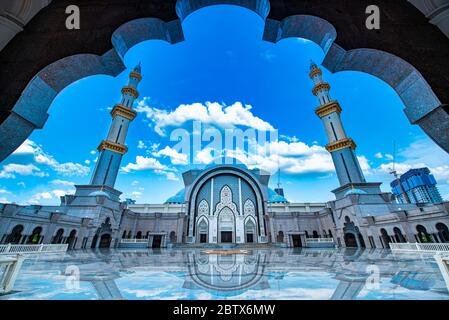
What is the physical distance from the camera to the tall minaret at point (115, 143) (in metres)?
21.6

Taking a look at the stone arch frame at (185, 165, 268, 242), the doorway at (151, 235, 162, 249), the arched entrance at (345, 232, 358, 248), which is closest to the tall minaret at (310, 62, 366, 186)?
the arched entrance at (345, 232, 358, 248)

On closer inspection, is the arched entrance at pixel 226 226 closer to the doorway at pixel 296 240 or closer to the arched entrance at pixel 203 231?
the arched entrance at pixel 203 231

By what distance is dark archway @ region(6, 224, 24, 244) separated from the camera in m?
10.8

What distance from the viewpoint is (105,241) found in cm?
1808

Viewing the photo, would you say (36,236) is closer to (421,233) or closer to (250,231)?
(250,231)

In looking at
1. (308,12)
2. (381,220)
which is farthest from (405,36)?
(381,220)

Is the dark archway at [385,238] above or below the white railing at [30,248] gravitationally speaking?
above

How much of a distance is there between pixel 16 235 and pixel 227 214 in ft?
68.9

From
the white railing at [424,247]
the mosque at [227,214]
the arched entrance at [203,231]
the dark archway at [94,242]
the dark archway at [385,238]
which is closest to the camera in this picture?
the white railing at [424,247]

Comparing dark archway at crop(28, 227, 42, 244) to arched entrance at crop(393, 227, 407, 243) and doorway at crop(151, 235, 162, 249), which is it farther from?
arched entrance at crop(393, 227, 407, 243)

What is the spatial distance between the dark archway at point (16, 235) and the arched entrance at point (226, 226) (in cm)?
1978

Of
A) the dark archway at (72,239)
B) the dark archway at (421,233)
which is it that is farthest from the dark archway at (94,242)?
the dark archway at (421,233)

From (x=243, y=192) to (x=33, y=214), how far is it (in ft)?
74.1

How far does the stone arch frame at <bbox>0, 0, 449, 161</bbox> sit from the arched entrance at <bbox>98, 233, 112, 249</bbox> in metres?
18.7
